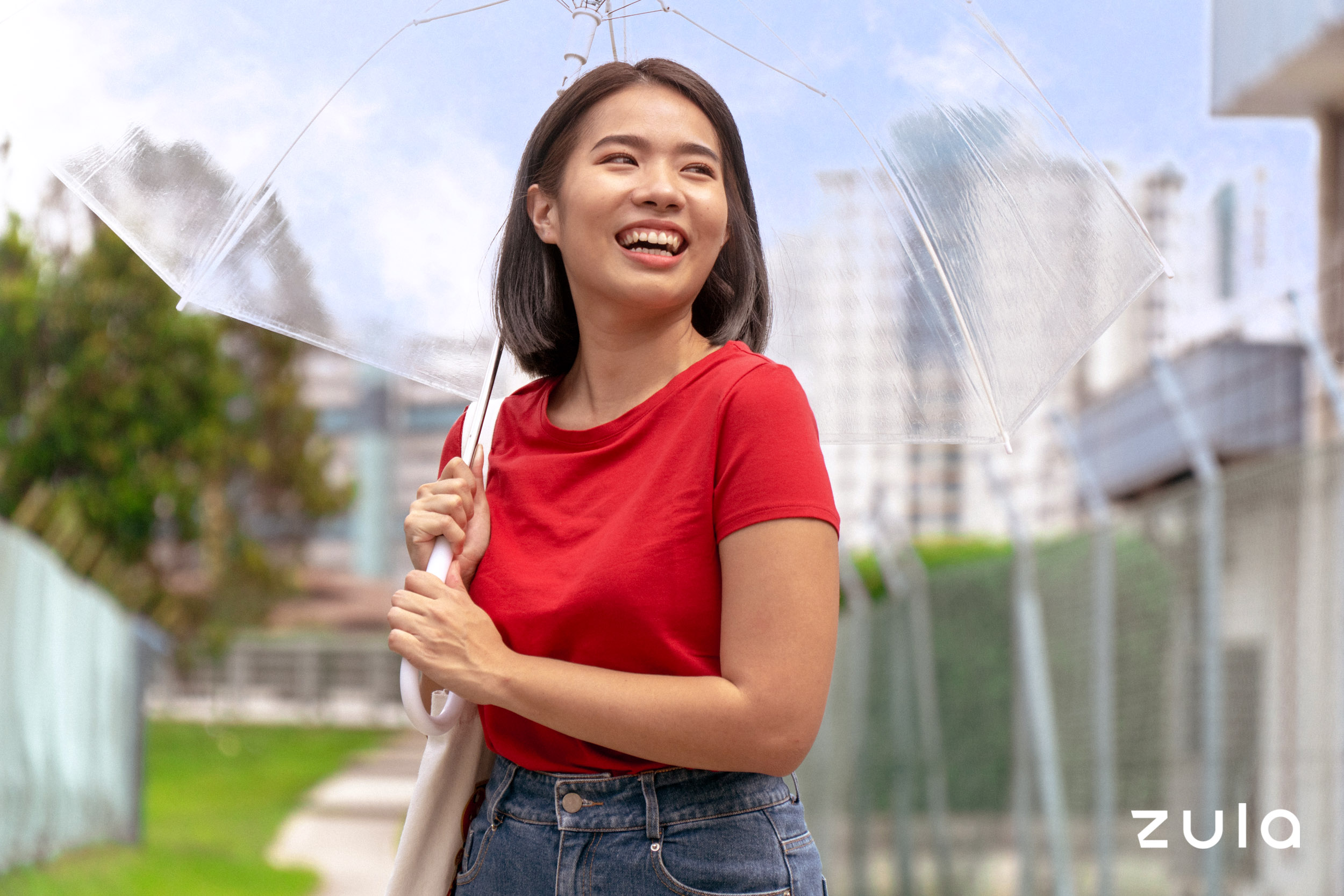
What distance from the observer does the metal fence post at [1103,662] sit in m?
4.64

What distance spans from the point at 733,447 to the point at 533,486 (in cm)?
26

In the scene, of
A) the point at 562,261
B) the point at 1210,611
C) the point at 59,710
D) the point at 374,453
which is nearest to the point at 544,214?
the point at 562,261

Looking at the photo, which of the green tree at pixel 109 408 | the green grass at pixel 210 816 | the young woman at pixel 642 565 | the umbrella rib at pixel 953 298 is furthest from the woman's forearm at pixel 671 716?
the green tree at pixel 109 408

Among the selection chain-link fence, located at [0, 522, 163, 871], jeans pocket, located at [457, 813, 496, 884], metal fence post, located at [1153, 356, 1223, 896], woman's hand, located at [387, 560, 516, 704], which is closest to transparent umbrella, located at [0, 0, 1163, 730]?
woman's hand, located at [387, 560, 516, 704]

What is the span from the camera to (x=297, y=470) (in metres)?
21.6

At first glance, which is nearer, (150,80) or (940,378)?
(150,80)

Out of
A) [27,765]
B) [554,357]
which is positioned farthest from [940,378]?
[27,765]

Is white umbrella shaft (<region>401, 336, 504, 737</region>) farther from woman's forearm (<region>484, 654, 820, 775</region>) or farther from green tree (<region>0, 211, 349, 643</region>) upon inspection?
green tree (<region>0, 211, 349, 643</region>)

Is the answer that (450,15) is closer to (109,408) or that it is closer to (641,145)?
(641,145)

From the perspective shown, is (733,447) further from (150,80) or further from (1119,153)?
(150,80)

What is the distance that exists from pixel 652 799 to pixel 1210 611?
292 centimetres

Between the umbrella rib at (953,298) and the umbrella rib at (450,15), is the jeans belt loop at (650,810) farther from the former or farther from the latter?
the umbrella rib at (450,15)

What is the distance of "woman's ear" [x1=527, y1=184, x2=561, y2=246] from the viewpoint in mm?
1661

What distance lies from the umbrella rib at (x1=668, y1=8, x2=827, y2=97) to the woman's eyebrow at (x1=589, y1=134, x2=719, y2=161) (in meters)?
0.32
